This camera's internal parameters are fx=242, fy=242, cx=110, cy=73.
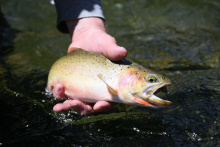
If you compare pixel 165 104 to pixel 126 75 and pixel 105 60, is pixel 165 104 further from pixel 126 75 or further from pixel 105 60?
pixel 105 60

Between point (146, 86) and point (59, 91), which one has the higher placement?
point (146, 86)

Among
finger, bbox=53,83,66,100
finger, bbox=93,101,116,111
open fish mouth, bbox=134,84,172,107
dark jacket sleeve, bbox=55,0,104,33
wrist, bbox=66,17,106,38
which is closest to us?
open fish mouth, bbox=134,84,172,107

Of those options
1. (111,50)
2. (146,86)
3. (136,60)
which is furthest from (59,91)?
(136,60)

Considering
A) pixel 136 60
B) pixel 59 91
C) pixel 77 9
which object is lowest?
pixel 136 60

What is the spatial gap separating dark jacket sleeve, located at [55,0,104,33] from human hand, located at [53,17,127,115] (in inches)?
3.4

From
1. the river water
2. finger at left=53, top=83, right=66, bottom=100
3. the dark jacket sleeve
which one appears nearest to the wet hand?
the river water

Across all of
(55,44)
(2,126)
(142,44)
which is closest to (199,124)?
(2,126)

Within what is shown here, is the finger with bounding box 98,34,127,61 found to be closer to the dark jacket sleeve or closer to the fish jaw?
the fish jaw

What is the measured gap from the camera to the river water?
2.60 metres

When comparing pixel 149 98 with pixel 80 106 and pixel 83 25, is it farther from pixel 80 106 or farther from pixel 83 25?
pixel 83 25

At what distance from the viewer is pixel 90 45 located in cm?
330

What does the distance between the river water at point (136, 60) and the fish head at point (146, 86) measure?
404 millimetres

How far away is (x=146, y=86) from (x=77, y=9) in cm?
208

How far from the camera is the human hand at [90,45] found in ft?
8.63
